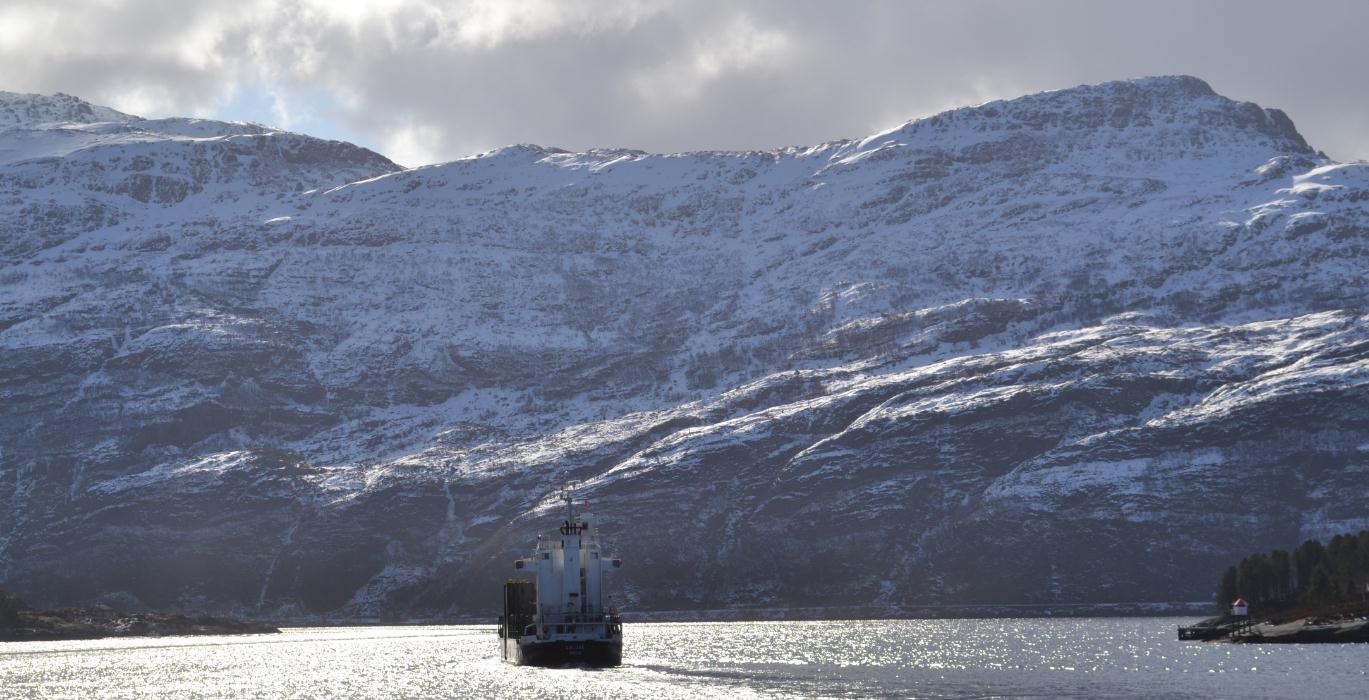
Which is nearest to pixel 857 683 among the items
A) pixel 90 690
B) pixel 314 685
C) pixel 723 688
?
pixel 723 688

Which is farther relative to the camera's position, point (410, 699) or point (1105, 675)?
point (1105, 675)

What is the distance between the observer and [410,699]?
172625 mm

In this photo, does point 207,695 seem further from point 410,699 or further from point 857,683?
point 857,683

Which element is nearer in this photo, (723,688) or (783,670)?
(723,688)

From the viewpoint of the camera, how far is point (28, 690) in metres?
188

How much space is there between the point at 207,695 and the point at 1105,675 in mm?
87826

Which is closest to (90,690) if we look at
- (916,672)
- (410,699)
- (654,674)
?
(410,699)

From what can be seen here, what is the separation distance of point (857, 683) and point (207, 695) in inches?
2483

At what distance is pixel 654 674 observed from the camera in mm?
192250

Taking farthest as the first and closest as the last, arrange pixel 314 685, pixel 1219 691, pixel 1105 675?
pixel 314 685 < pixel 1105 675 < pixel 1219 691

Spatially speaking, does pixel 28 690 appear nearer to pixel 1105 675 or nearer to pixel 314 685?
pixel 314 685

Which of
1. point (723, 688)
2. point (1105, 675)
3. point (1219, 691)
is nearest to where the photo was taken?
point (1219, 691)

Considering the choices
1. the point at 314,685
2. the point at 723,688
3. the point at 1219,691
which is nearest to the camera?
the point at 1219,691

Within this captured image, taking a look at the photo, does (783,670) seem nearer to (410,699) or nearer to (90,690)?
(410,699)
